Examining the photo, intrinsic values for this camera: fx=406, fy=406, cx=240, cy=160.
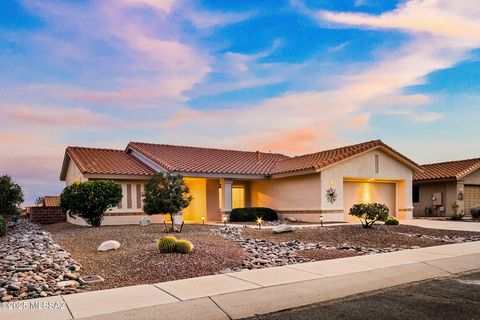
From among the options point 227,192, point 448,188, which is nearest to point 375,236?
point 227,192

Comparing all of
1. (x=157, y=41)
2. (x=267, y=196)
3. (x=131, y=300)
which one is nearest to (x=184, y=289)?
(x=131, y=300)

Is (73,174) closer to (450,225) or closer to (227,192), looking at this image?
(227,192)

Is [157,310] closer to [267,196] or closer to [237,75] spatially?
[237,75]

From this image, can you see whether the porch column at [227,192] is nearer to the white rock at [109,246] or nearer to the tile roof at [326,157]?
the tile roof at [326,157]

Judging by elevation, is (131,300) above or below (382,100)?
below

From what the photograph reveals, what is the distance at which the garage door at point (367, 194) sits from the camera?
2455 cm

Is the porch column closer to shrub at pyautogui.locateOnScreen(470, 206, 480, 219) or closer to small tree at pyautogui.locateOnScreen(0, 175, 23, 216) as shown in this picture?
small tree at pyautogui.locateOnScreen(0, 175, 23, 216)

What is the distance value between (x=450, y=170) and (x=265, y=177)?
571 inches

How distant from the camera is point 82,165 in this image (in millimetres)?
22094

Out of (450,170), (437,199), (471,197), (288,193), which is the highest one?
(450,170)

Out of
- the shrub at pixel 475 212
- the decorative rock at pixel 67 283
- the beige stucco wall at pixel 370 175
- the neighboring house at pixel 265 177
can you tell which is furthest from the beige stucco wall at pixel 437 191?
the decorative rock at pixel 67 283

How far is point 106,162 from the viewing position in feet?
78.8

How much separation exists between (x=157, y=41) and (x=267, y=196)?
42.7 ft

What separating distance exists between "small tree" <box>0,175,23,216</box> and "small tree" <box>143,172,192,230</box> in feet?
37.0
